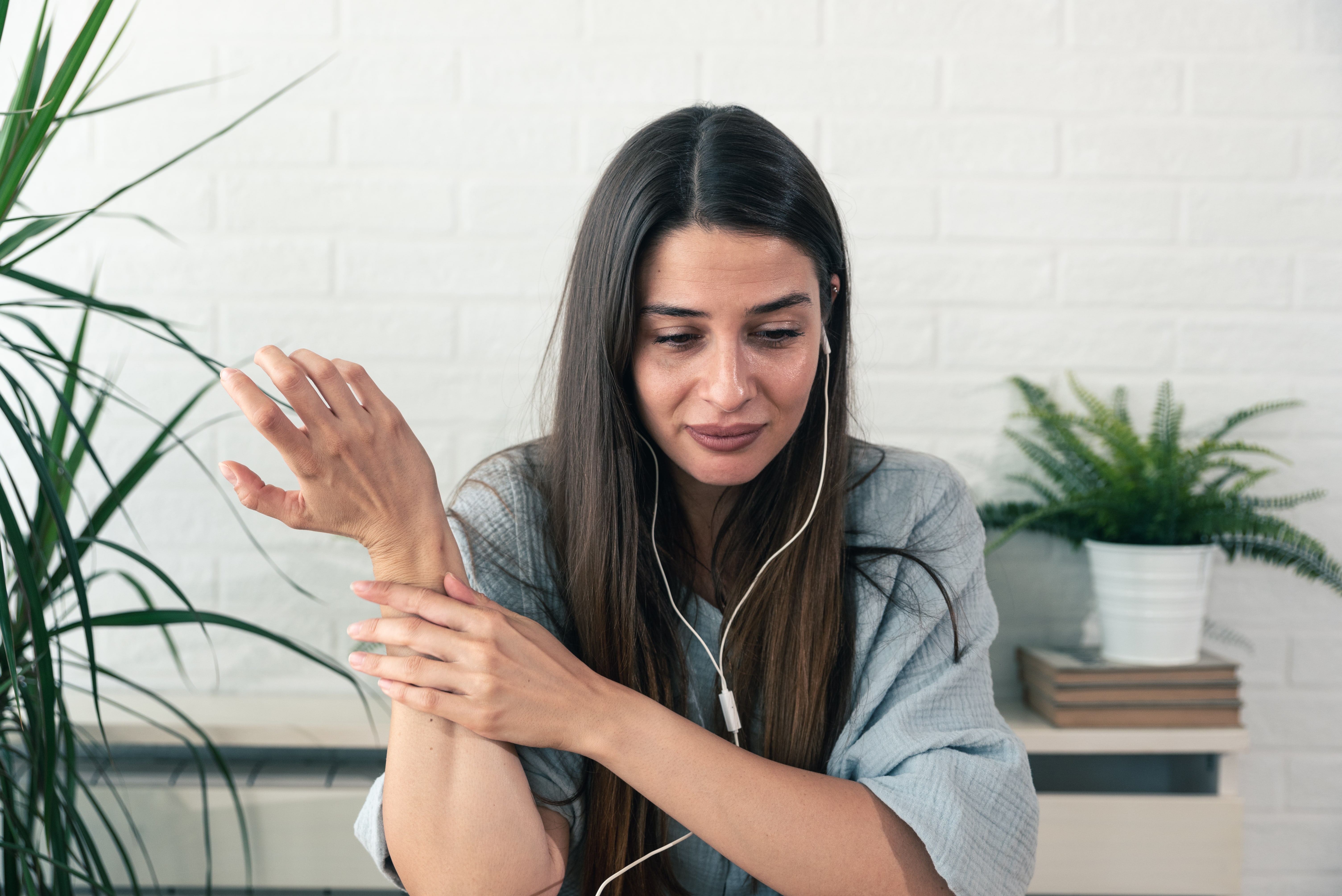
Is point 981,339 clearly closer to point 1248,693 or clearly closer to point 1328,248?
point 1328,248

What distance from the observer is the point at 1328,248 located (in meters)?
→ 1.68

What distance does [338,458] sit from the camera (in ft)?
2.76

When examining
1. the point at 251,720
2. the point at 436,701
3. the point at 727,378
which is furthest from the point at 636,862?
the point at 251,720

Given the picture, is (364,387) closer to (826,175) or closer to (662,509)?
(662,509)

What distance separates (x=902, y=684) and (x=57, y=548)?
123 centimetres

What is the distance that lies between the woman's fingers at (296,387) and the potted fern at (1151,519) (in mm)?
1111

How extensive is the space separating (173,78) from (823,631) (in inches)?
55.2

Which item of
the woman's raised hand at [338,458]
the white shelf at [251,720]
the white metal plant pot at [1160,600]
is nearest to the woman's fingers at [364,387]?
the woman's raised hand at [338,458]

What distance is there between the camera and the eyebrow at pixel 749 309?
100cm

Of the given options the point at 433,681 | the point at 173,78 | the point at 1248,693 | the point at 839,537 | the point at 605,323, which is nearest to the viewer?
the point at 433,681

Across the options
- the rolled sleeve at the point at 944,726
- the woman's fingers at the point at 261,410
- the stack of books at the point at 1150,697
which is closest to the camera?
the woman's fingers at the point at 261,410

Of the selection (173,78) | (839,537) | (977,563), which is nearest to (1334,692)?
(977,563)

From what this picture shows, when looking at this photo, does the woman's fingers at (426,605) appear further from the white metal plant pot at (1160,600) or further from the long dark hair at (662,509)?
the white metal plant pot at (1160,600)

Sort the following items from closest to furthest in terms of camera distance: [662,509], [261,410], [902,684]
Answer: [261,410], [902,684], [662,509]
